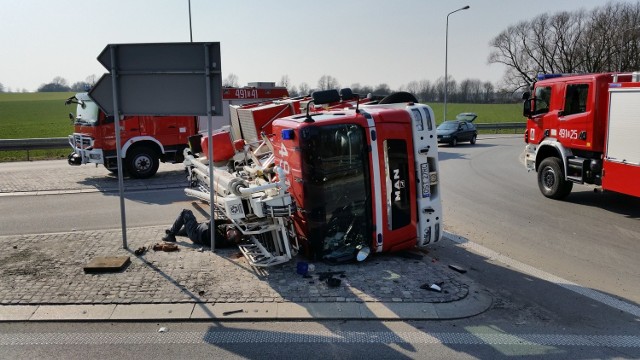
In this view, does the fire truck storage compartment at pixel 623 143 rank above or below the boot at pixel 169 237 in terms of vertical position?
above

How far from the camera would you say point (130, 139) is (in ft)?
47.8

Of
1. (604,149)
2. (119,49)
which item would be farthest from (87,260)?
(604,149)

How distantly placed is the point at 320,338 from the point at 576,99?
8685 millimetres

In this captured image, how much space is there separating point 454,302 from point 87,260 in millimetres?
4544

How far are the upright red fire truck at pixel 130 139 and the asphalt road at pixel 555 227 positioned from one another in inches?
321

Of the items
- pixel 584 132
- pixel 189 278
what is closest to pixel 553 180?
pixel 584 132

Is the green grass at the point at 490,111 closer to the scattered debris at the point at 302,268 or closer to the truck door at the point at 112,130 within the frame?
the truck door at the point at 112,130

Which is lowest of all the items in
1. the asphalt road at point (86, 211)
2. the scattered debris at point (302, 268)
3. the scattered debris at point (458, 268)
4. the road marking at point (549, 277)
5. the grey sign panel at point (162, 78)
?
the road marking at point (549, 277)

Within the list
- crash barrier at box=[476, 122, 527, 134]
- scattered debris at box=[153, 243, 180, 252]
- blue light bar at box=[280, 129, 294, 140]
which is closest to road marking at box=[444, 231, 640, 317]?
blue light bar at box=[280, 129, 294, 140]

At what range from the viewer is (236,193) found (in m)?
5.98

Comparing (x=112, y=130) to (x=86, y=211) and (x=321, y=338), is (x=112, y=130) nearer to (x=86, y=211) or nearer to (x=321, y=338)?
(x=86, y=211)

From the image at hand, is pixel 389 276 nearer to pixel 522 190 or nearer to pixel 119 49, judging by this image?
pixel 119 49

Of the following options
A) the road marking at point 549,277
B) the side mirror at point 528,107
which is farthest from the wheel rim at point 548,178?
the road marking at point 549,277

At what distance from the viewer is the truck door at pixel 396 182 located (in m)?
6.07
